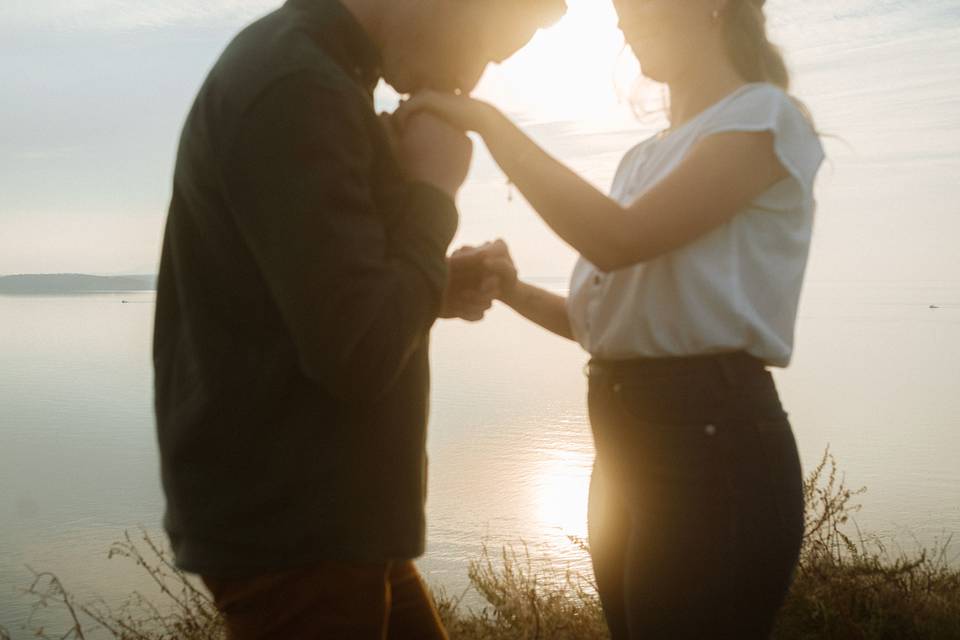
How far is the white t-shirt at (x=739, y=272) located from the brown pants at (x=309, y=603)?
0.66 metres

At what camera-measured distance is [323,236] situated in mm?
1293

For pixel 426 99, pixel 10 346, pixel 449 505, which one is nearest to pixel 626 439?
pixel 426 99

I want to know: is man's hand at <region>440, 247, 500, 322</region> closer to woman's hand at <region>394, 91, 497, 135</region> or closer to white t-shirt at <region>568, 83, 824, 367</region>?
white t-shirt at <region>568, 83, 824, 367</region>

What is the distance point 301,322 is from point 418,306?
171 millimetres

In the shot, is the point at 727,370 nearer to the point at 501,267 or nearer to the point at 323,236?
the point at 501,267

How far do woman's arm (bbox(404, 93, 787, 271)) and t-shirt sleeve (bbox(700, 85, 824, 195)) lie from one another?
2cm

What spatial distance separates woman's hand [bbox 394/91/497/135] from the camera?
1589mm

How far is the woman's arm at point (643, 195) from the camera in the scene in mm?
1688

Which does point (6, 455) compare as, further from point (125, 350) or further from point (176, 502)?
point (125, 350)

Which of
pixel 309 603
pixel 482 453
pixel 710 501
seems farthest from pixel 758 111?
pixel 482 453

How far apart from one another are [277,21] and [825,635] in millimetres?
3441

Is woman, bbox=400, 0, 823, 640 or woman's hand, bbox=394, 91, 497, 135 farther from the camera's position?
woman, bbox=400, 0, 823, 640

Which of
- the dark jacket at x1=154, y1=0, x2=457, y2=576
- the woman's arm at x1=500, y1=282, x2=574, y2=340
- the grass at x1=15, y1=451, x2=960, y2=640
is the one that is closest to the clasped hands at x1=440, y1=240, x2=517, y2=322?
the woman's arm at x1=500, y1=282, x2=574, y2=340

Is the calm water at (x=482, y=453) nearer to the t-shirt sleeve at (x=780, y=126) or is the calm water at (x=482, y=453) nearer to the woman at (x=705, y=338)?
the woman at (x=705, y=338)
